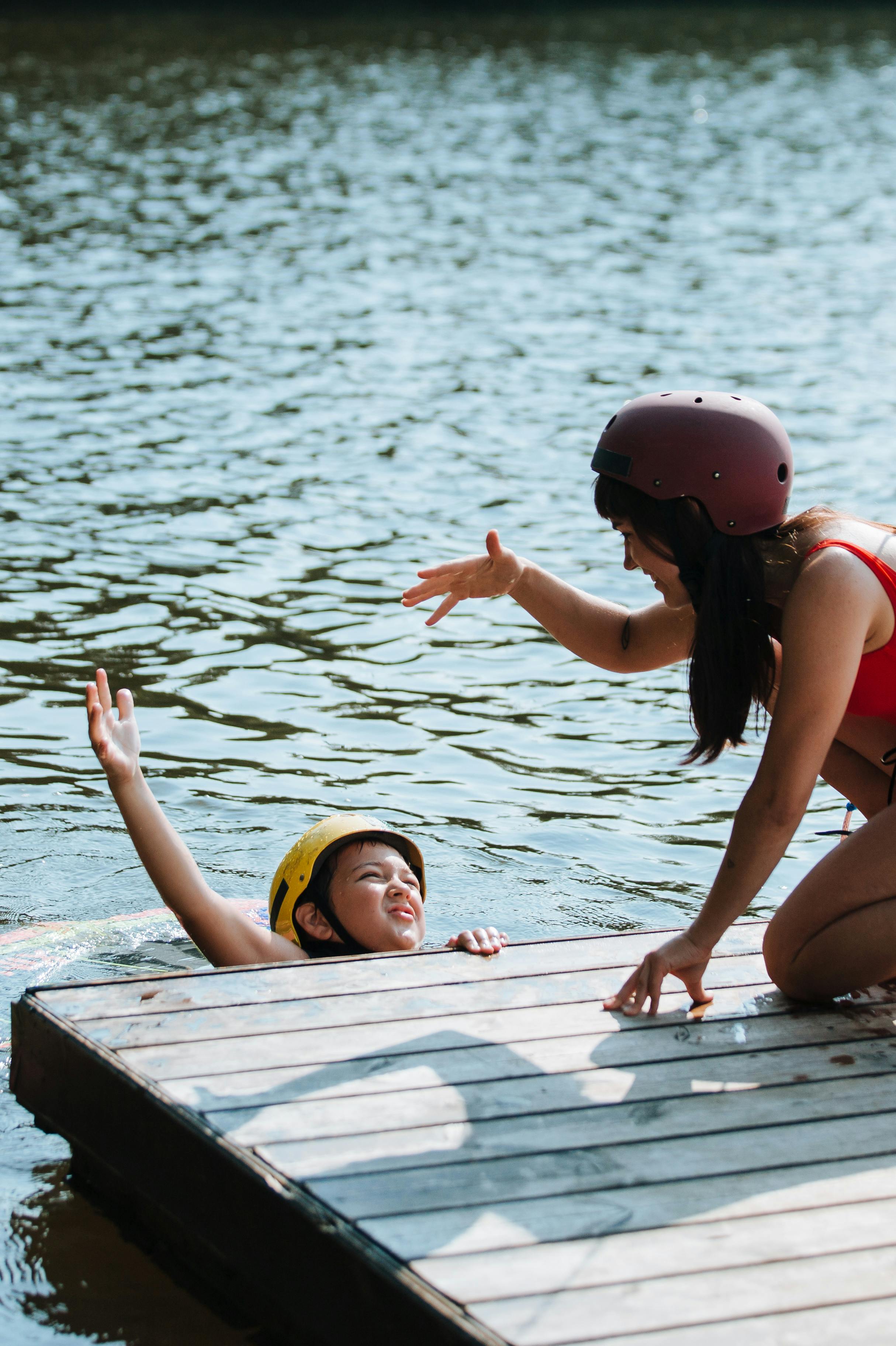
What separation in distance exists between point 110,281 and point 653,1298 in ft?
48.1

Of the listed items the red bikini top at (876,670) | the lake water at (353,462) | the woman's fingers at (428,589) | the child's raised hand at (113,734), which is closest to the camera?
the red bikini top at (876,670)

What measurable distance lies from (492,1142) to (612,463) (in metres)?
1.57

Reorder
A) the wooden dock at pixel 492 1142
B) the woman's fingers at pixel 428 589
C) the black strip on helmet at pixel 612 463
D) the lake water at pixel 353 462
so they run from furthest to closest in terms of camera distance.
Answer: the lake water at pixel 353 462
the woman's fingers at pixel 428 589
the black strip on helmet at pixel 612 463
the wooden dock at pixel 492 1142

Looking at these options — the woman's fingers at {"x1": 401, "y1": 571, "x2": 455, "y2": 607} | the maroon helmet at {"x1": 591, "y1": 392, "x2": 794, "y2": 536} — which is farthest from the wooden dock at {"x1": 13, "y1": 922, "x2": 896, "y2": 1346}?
the maroon helmet at {"x1": 591, "y1": 392, "x2": 794, "y2": 536}

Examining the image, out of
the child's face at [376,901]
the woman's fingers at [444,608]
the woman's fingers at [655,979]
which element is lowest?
the child's face at [376,901]

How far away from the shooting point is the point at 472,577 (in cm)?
448

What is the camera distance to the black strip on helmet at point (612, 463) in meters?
3.74

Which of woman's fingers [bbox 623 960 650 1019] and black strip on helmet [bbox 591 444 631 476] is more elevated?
black strip on helmet [bbox 591 444 631 476]

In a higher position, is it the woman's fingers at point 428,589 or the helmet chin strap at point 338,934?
the woman's fingers at point 428,589

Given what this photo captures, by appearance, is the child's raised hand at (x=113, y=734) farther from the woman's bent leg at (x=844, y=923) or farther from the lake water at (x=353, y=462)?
the woman's bent leg at (x=844, y=923)

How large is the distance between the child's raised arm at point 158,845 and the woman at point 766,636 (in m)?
1.06

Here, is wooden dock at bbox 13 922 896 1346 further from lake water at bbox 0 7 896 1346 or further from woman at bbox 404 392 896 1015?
lake water at bbox 0 7 896 1346

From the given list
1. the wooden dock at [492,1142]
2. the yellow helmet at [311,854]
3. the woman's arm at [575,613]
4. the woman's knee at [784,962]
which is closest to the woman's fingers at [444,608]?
the woman's arm at [575,613]

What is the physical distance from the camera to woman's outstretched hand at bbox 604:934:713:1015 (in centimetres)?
361
